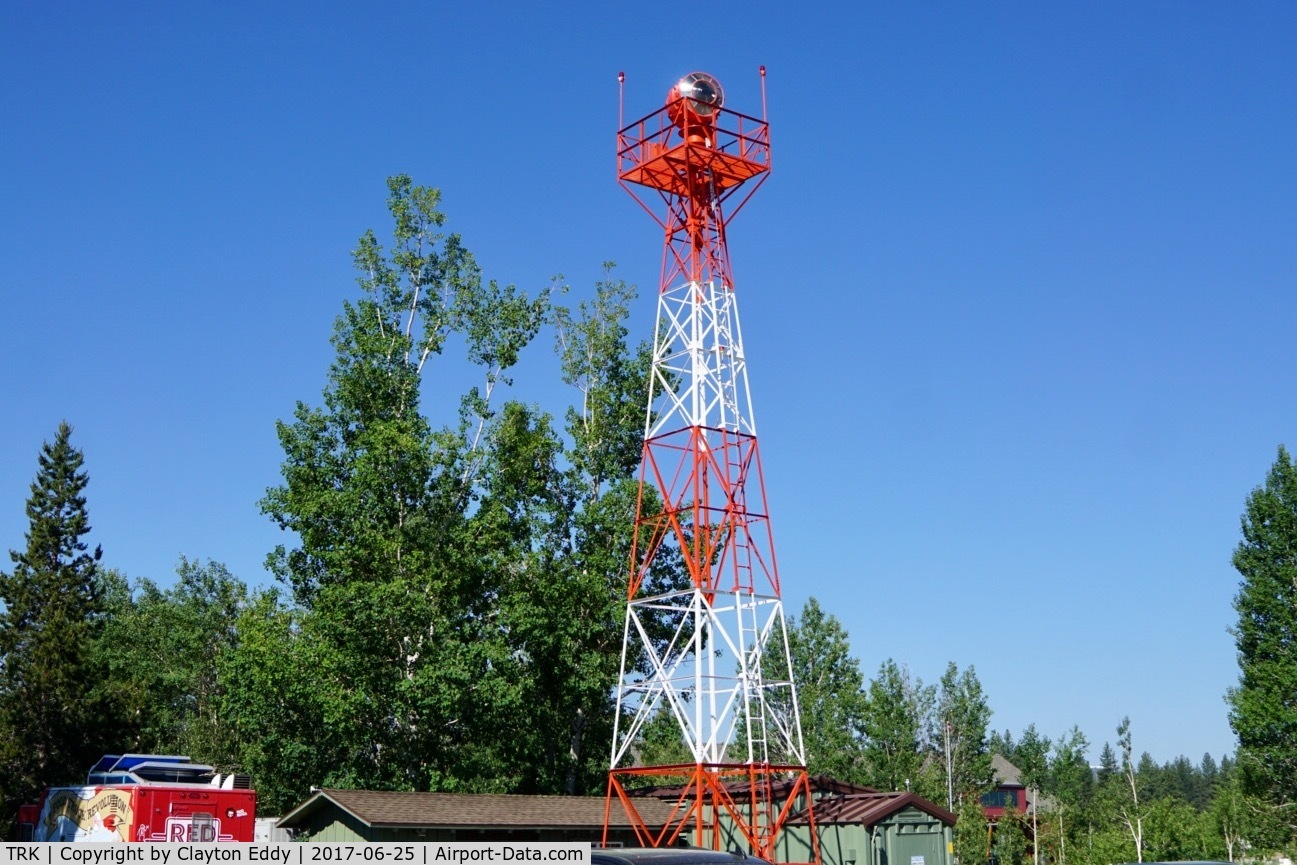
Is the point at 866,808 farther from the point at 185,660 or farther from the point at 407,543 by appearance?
the point at 185,660

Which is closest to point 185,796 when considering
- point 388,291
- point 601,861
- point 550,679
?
point 601,861

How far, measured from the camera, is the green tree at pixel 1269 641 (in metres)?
38.3

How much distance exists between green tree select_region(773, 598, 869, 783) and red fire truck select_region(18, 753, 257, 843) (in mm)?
31824

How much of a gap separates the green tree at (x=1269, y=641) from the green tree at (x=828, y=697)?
15.7m

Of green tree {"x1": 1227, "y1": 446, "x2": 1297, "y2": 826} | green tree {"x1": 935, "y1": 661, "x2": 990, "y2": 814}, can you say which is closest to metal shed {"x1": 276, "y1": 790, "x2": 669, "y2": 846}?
green tree {"x1": 1227, "y1": 446, "x2": 1297, "y2": 826}

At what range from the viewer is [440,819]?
2497cm

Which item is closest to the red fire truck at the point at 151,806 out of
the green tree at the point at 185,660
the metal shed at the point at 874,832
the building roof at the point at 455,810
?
the building roof at the point at 455,810

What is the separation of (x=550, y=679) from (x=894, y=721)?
2164 cm

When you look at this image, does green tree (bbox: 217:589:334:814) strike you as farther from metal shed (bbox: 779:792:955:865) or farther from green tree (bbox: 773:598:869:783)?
green tree (bbox: 773:598:869:783)

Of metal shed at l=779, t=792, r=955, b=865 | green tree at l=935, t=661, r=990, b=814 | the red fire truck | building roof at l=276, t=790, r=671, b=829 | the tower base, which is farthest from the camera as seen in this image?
green tree at l=935, t=661, r=990, b=814

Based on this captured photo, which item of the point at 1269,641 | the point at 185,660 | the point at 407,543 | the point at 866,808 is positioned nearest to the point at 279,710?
the point at 407,543

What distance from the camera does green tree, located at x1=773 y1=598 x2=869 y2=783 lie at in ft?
166

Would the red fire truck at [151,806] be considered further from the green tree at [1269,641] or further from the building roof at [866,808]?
the green tree at [1269,641]

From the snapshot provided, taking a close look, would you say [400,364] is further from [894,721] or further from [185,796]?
[894,721]
